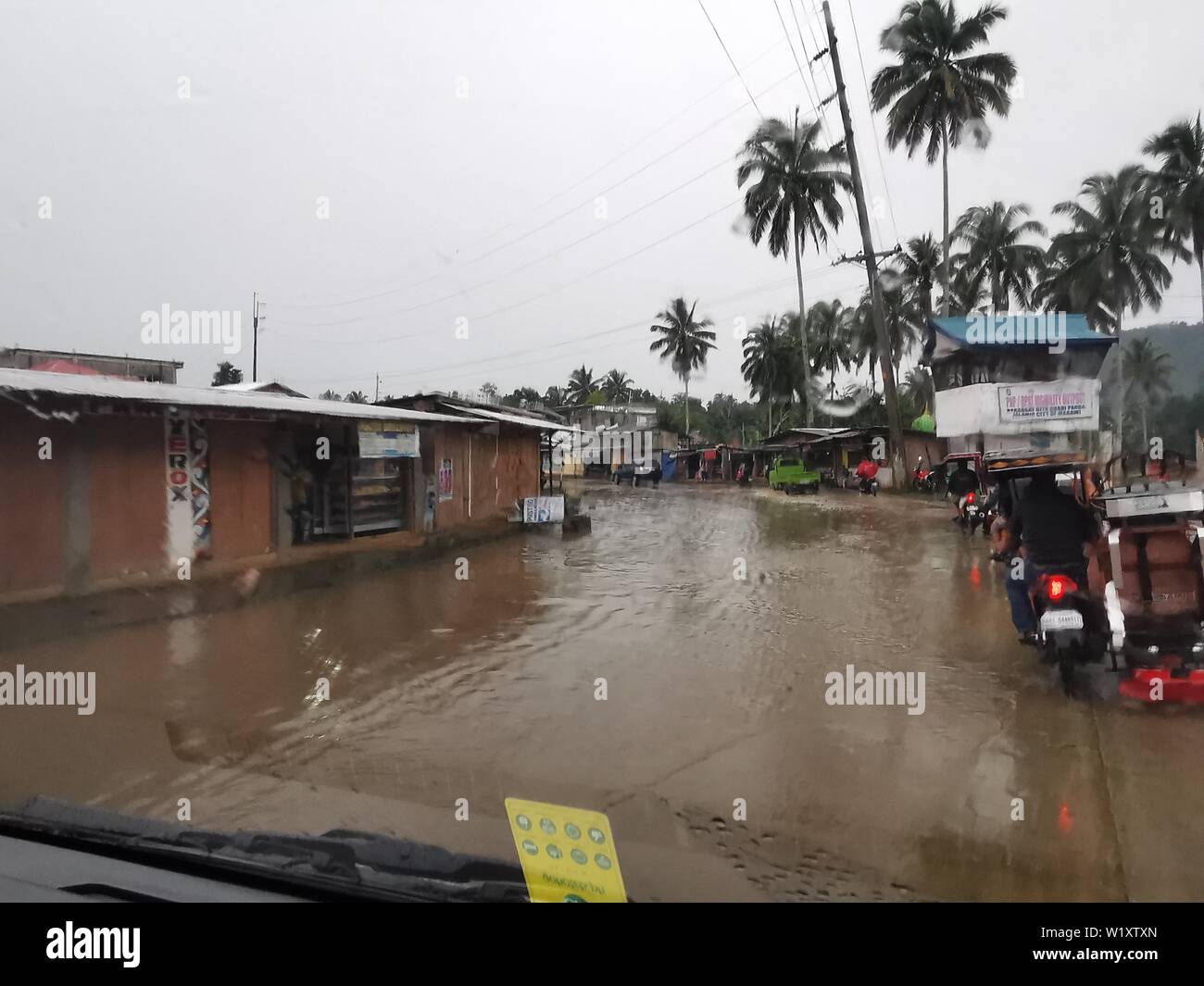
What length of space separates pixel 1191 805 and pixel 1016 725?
144 cm

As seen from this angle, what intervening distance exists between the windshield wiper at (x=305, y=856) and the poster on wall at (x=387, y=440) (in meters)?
12.2

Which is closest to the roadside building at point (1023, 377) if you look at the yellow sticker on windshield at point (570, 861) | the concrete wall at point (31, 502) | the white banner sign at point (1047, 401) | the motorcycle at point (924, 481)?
the white banner sign at point (1047, 401)

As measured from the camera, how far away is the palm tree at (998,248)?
41469mm

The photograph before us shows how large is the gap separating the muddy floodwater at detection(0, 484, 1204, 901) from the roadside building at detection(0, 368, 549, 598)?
5.54 ft

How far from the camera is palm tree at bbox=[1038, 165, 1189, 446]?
1512 inches

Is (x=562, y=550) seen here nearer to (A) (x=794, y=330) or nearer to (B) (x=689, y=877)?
(B) (x=689, y=877)

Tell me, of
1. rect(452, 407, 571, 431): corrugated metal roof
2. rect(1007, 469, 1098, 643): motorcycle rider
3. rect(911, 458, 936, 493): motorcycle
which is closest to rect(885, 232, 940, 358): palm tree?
rect(911, 458, 936, 493): motorcycle

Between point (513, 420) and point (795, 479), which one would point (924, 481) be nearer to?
point (795, 479)

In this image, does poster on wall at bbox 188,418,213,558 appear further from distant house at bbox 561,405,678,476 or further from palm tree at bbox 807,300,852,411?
palm tree at bbox 807,300,852,411

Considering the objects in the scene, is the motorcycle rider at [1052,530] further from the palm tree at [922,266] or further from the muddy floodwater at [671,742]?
the palm tree at [922,266]

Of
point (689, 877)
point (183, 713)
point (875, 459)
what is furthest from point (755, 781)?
point (875, 459)

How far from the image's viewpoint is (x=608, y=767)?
5.29 meters

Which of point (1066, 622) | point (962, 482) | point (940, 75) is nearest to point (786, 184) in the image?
point (940, 75)

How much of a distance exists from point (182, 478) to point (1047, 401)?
94.7ft
